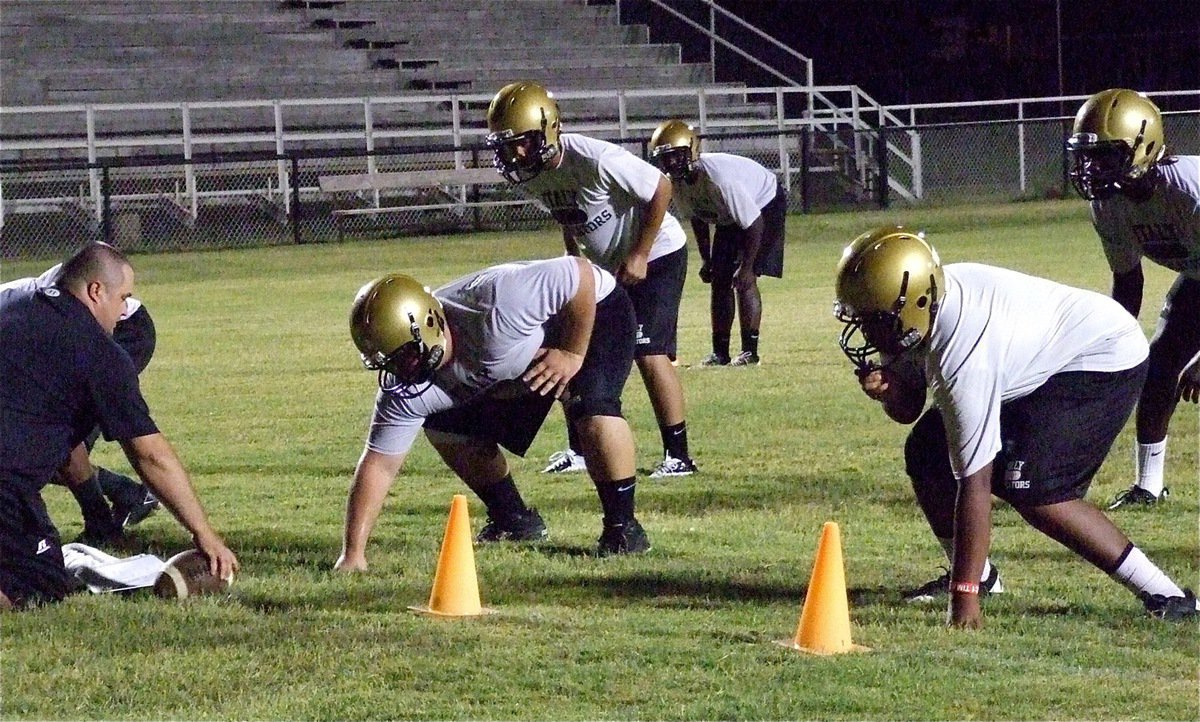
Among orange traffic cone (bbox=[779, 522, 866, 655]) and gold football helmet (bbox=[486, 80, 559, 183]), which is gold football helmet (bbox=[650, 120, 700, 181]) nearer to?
gold football helmet (bbox=[486, 80, 559, 183])

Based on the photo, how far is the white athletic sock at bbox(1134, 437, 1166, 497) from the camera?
308 inches

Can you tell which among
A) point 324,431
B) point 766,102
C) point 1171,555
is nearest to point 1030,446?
point 1171,555

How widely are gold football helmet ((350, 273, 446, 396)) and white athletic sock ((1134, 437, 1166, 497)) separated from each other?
11.1 ft

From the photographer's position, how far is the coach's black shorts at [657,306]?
Result: 8977mm

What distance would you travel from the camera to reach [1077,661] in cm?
523

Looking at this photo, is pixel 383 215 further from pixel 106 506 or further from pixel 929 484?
pixel 929 484

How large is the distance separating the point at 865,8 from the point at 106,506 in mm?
32448

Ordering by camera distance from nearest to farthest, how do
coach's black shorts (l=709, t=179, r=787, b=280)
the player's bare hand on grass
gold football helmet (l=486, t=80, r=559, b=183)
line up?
the player's bare hand on grass < gold football helmet (l=486, t=80, r=559, b=183) < coach's black shorts (l=709, t=179, r=787, b=280)

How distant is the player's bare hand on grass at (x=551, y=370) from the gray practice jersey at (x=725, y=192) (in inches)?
223

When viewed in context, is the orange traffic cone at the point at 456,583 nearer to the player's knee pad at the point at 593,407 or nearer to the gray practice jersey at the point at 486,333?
the gray practice jersey at the point at 486,333

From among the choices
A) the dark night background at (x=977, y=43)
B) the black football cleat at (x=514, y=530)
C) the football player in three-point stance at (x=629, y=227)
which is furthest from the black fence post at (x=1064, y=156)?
the black football cleat at (x=514, y=530)

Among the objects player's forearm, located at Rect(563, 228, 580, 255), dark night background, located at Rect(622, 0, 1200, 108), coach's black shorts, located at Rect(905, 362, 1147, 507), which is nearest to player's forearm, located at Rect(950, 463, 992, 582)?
coach's black shorts, located at Rect(905, 362, 1147, 507)

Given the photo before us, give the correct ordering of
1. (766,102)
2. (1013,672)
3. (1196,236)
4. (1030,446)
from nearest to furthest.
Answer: (1013,672), (1030,446), (1196,236), (766,102)

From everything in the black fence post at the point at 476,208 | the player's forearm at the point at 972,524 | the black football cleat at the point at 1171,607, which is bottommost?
the black fence post at the point at 476,208
